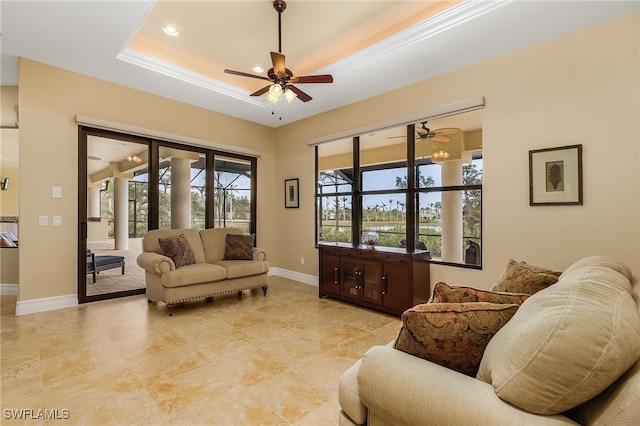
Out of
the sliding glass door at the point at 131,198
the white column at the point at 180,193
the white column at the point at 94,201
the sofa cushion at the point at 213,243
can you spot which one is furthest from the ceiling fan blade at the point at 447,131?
the white column at the point at 94,201

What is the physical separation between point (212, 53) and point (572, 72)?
3.93 metres

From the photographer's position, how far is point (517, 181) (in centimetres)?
332

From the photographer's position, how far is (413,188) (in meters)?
4.20

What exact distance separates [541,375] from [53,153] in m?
5.03

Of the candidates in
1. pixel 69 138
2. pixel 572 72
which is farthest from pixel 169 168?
pixel 572 72

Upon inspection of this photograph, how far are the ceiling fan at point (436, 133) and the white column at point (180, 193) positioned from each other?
11.9 ft

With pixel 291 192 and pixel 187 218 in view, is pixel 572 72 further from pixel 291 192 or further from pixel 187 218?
pixel 187 218

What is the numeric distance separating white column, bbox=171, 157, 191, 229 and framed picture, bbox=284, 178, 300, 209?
1.75 m

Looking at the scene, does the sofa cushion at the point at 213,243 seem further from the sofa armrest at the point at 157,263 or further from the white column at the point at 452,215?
the white column at the point at 452,215

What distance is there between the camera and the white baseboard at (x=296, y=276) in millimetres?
5414

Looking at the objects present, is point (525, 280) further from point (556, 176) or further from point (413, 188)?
point (413, 188)

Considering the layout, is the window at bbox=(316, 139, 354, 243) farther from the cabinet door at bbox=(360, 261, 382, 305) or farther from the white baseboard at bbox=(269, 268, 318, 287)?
the cabinet door at bbox=(360, 261, 382, 305)

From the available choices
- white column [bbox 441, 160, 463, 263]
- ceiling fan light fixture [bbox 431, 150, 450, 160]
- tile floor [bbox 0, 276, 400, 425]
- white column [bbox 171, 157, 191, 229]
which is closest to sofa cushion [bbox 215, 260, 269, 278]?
tile floor [bbox 0, 276, 400, 425]

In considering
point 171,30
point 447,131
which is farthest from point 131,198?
point 447,131
